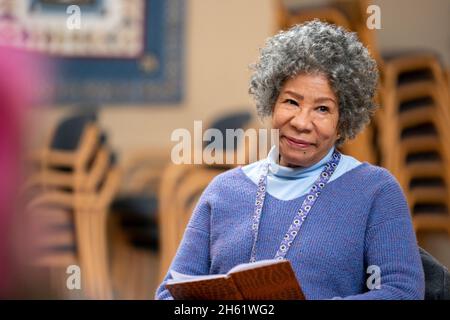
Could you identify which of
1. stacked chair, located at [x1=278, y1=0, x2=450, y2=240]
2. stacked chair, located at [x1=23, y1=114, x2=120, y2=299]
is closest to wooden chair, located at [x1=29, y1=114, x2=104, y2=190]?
stacked chair, located at [x1=23, y1=114, x2=120, y2=299]

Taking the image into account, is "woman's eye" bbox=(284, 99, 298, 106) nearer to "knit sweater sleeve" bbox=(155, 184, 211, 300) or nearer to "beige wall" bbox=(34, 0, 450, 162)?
"knit sweater sleeve" bbox=(155, 184, 211, 300)

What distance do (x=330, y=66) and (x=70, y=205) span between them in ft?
8.04

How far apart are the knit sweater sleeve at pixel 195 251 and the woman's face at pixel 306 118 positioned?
0.22 m

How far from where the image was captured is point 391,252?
1833 millimetres

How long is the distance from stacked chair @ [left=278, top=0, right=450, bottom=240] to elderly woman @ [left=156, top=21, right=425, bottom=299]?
9.33 feet

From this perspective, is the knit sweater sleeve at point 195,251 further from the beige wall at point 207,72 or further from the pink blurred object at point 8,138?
the beige wall at point 207,72

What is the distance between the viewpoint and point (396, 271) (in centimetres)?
182

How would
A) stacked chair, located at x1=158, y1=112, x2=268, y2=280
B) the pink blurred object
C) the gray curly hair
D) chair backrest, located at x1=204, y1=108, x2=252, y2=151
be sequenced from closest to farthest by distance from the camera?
the gray curly hair
the pink blurred object
stacked chair, located at x1=158, y1=112, x2=268, y2=280
chair backrest, located at x1=204, y1=108, x2=252, y2=151

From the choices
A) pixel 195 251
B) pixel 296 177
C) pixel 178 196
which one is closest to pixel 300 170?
pixel 296 177

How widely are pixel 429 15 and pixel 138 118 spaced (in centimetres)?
187

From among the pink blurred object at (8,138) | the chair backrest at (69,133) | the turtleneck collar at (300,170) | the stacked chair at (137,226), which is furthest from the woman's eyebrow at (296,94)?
the stacked chair at (137,226)

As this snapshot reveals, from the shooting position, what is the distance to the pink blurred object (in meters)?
3.20
